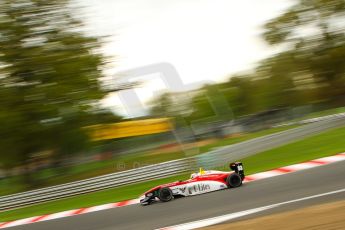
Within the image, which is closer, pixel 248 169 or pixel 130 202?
pixel 130 202

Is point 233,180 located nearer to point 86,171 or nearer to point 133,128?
point 133,128

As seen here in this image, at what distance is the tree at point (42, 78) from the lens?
14.1 m

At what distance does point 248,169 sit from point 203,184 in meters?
3.48

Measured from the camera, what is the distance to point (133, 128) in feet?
64.5

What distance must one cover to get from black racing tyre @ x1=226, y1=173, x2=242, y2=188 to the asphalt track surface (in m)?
0.12

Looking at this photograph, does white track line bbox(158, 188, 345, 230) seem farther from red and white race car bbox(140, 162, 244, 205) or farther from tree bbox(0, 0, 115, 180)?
tree bbox(0, 0, 115, 180)

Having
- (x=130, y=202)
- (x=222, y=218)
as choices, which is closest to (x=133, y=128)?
(x=130, y=202)

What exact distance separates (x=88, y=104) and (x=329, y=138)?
793cm

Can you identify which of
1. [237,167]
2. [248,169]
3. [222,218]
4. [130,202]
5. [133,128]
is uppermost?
[222,218]

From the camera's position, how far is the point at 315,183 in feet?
23.0

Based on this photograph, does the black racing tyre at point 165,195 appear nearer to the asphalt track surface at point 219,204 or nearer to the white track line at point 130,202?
the asphalt track surface at point 219,204

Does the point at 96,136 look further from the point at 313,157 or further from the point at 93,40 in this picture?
the point at 313,157

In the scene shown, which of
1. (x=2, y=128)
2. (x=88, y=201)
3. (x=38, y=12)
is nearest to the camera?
(x=88, y=201)

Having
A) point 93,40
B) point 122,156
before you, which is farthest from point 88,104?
point 122,156
